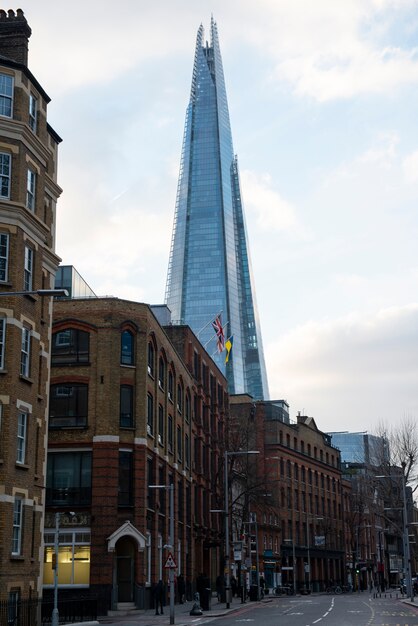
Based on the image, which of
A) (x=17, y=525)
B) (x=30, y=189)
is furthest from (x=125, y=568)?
(x=30, y=189)

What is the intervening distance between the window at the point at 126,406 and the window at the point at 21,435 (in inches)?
653

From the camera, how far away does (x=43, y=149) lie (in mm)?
36250

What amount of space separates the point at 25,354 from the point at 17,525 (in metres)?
6.60

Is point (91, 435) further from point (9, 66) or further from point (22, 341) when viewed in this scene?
point (9, 66)

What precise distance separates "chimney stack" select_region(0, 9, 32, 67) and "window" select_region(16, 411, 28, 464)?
590 inches

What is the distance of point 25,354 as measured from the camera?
3362cm

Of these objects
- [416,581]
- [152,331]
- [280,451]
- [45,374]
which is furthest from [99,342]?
[280,451]

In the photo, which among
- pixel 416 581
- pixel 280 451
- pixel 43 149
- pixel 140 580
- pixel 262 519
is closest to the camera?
pixel 43 149

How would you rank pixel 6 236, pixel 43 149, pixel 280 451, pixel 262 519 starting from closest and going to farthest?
1. pixel 6 236
2. pixel 43 149
3. pixel 262 519
4. pixel 280 451

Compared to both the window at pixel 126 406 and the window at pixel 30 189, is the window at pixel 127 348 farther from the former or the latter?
the window at pixel 30 189

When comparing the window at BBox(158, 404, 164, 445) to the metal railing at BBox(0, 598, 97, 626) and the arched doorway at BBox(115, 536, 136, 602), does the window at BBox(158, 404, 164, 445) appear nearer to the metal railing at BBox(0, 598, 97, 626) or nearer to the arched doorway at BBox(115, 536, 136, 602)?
the arched doorway at BBox(115, 536, 136, 602)

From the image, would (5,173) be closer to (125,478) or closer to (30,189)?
(30,189)

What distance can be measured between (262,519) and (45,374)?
67019 millimetres

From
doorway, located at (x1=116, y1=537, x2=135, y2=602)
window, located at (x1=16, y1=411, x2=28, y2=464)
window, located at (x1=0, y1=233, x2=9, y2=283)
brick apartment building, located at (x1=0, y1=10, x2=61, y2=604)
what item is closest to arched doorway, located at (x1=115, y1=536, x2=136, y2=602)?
doorway, located at (x1=116, y1=537, x2=135, y2=602)
